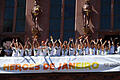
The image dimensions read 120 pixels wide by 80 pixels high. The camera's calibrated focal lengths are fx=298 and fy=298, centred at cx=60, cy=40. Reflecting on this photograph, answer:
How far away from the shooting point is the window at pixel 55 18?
26.5m

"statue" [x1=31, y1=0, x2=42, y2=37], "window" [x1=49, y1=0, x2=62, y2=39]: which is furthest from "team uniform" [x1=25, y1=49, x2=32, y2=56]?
"window" [x1=49, y1=0, x2=62, y2=39]

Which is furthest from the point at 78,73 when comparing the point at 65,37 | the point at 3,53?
the point at 3,53

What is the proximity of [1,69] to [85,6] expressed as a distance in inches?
352

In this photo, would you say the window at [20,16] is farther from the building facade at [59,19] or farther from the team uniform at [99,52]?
the team uniform at [99,52]

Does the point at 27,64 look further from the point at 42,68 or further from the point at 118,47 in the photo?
the point at 118,47

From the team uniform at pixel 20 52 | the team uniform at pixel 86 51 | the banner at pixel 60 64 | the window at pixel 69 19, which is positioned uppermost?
the window at pixel 69 19

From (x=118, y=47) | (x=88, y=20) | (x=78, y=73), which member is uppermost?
(x=88, y=20)

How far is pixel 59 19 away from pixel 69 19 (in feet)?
3.01

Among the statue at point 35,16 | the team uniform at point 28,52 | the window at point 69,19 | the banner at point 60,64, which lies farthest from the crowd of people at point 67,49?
the window at point 69,19

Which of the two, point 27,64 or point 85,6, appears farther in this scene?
point 85,6

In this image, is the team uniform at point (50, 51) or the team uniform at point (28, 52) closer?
the team uniform at point (50, 51)

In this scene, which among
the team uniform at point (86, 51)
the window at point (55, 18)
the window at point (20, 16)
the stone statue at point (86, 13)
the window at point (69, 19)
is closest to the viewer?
the team uniform at point (86, 51)

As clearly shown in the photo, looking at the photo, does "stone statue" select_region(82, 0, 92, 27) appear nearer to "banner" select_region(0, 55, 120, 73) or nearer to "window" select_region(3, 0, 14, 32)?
"banner" select_region(0, 55, 120, 73)

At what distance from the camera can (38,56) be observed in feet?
75.0
